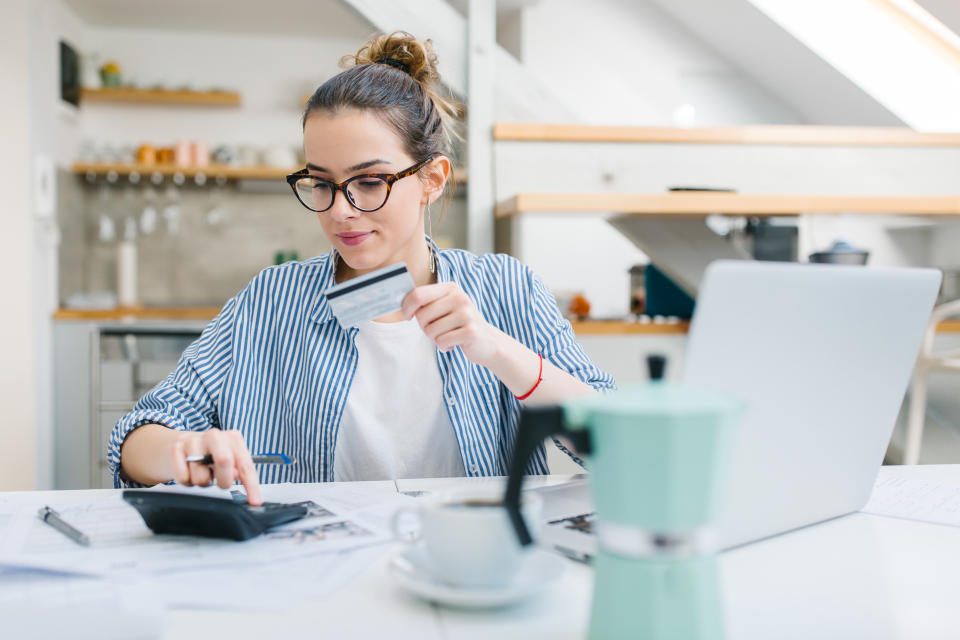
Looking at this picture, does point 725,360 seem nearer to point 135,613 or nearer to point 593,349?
point 135,613

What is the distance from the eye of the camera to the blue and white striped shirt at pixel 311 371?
4.07 feet

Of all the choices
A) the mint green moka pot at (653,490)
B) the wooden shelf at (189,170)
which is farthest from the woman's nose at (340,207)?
the wooden shelf at (189,170)

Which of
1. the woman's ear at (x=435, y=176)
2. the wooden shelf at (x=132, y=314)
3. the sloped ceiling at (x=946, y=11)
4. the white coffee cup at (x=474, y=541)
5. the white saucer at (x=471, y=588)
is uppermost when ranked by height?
the sloped ceiling at (x=946, y=11)

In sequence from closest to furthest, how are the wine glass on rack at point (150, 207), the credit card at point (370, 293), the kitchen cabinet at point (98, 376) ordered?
the credit card at point (370, 293)
the kitchen cabinet at point (98, 376)
the wine glass on rack at point (150, 207)

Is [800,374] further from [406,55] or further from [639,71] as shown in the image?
[639,71]

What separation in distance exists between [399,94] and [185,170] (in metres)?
2.92

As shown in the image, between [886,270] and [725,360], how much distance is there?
21 cm

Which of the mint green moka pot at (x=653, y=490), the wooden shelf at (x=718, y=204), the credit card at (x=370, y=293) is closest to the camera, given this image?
the mint green moka pot at (x=653, y=490)

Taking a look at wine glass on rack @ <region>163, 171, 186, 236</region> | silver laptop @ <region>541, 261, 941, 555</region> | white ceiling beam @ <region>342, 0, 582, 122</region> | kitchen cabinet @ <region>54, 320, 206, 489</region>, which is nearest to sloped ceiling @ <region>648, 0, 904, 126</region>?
white ceiling beam @ <region>342, 0, 582, 122</region>

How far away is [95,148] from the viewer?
13.0 feet

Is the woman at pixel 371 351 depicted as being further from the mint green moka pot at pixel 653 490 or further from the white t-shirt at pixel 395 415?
the mint green moka pot at pixel 653 490

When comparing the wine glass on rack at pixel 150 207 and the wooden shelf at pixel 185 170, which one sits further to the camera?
the wine glass on rack at pixel 150 207

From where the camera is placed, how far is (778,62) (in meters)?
4.60

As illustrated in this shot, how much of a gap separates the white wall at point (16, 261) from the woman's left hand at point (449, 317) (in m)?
2.79
